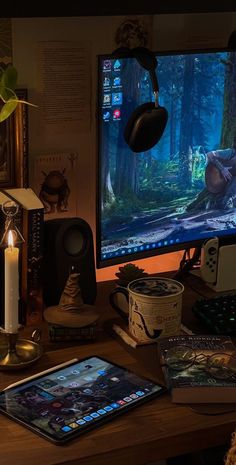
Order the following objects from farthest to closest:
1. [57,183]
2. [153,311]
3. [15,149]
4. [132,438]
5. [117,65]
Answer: [57,183] → [15,149] → [117,65] → [153,311] → [132,438]

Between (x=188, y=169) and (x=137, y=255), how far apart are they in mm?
218

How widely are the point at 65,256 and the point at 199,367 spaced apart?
1.29ft

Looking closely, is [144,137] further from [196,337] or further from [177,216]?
[196,337]

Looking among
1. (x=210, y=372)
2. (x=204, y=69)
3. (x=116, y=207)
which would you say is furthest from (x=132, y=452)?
(x=204, y=69)

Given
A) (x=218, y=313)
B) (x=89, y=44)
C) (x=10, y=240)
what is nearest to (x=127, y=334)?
(x=218, y=313)

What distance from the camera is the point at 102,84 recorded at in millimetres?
1579

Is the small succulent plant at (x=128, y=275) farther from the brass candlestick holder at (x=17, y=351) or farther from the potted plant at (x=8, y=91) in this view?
the potted plant at (x=8, y=91)

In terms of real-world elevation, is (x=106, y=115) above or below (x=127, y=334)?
above

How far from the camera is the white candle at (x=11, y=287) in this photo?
1398 mm

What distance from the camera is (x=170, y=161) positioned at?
5.69 ft

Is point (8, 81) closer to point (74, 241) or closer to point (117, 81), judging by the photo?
point (117, 81)

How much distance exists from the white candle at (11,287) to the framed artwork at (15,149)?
297 millimetres

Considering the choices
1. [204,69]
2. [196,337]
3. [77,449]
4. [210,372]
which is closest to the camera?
[77,449]

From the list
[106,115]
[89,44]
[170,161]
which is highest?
[89,44]
